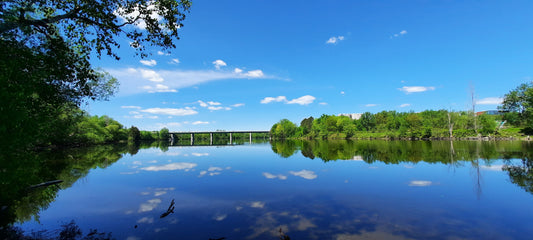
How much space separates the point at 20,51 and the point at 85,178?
14.8 metres

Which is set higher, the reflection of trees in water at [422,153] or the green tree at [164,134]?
the green tree at [164,134]

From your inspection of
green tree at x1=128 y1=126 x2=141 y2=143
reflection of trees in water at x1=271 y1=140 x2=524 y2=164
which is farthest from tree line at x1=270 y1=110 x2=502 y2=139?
green tree at x1=128 y1=126 x2=141 y2=143

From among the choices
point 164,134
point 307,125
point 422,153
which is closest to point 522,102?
point 422,153

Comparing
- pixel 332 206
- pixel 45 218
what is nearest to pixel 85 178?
pixel 45 218

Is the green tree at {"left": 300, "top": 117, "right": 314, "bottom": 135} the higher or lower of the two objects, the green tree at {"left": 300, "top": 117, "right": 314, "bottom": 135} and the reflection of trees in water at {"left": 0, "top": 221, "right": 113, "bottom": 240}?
the higher

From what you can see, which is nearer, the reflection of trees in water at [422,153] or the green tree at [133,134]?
the reflection of trees in water at [422,153]

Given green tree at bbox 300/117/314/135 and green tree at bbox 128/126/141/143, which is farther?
green tree at bbox 300/117/314/135

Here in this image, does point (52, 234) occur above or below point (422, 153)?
below

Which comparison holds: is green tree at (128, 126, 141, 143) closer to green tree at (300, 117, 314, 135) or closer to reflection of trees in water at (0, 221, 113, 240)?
green tree at (300, 117, 314, 135)

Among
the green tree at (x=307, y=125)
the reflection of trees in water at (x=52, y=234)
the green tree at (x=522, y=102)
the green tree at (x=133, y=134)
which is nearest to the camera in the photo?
the reflection of trees in water at (x=52, y=234)

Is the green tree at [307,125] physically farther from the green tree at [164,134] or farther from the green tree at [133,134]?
the green tree at [164,134]

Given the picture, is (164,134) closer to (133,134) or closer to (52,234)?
(133,134)

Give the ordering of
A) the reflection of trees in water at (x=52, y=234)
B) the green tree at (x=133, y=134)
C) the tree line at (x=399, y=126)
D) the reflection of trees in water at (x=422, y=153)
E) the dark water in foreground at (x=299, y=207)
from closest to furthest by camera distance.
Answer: the reflection of trees in water at (x=52, y=234) → the dark water in foreground at (x=299, y=207) → the reflection of trees in water at (x=422, y=153) → the tree line at (x=399, y=126) → the green tree at (x=133, y=134)

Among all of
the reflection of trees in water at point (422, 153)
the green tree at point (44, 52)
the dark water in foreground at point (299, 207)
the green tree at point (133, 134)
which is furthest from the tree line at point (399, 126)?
the green tree at point (44, 52)
